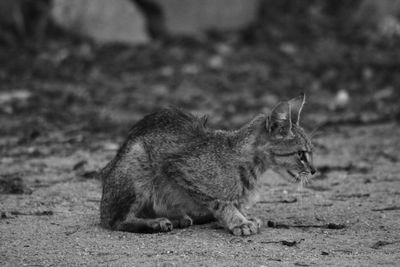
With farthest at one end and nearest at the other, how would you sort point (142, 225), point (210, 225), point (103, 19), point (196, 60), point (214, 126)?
point (103, 19), point (196, 60), point (214, 126), point (210, 225), point (142, 225)

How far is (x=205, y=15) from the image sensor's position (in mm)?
14180

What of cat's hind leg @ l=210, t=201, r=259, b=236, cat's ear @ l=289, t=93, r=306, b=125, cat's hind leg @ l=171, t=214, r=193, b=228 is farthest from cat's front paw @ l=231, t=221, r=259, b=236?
cat's ear @ l=289, t=93, r=306, b=125

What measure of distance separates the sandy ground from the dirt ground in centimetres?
1

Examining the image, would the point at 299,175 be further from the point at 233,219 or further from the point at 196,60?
the point at 196,60

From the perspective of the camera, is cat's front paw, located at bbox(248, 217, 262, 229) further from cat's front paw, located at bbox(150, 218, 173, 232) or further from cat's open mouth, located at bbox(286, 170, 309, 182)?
cat's front paw, located at bbox(150, 218, 173, 232)

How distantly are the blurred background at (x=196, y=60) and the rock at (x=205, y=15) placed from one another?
0.02 meters

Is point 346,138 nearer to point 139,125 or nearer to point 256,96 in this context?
point 256,96

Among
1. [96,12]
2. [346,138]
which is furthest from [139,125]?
[96,12]

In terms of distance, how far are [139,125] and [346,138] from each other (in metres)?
4.33

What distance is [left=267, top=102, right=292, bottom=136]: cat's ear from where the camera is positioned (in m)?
6.00

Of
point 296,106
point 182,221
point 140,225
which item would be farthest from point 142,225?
point 296,106

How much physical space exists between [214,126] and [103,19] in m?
4.19

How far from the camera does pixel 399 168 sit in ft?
27.5

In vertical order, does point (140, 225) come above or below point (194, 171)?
below
